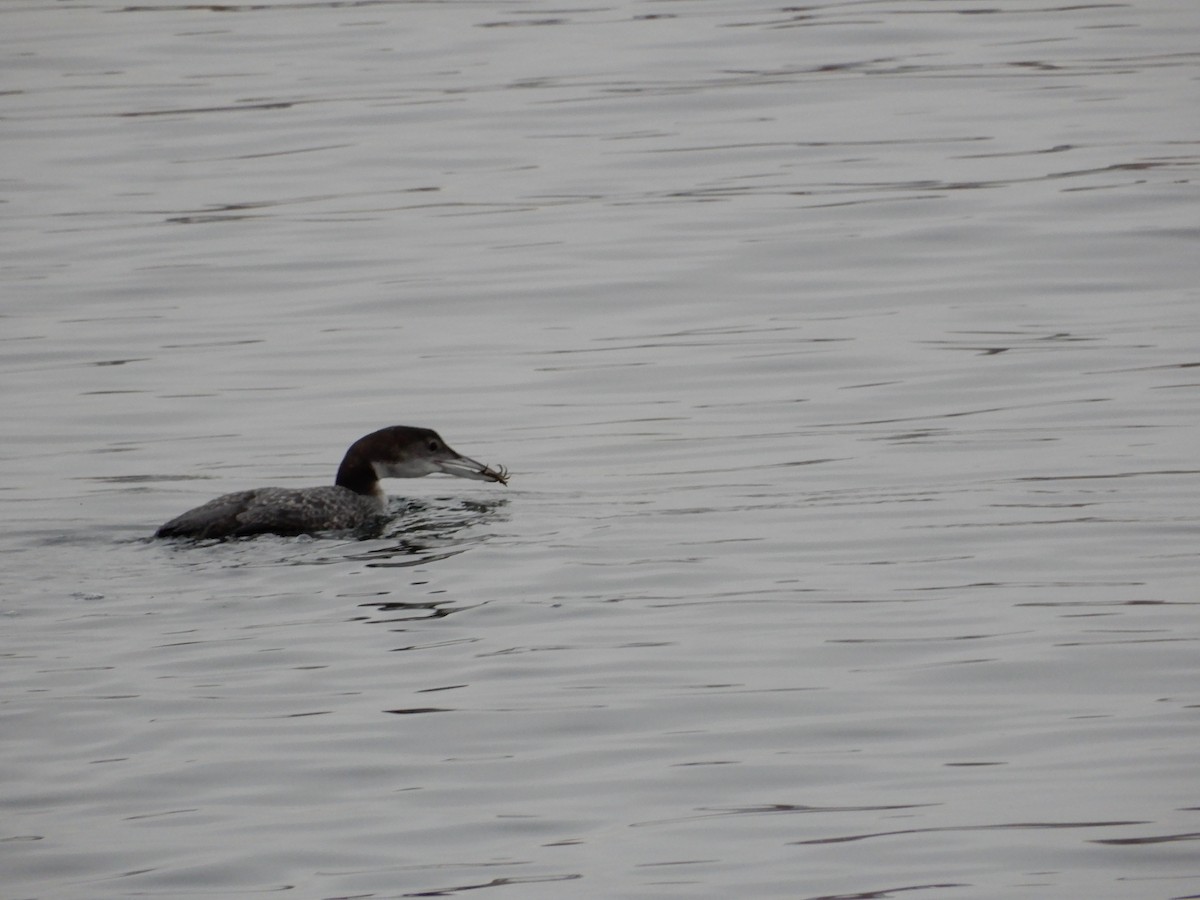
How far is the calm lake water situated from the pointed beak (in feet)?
0.70

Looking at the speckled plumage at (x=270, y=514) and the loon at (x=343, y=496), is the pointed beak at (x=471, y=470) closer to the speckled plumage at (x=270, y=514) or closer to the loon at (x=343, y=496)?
the loon at (x=343, y=496)

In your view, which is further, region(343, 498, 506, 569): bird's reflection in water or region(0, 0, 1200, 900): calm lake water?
region(343, 498, 506, 569): bird's reflection in water

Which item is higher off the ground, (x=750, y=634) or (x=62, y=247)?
(x=62, y=247)

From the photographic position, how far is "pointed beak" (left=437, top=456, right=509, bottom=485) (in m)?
11.2

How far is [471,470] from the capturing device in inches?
442

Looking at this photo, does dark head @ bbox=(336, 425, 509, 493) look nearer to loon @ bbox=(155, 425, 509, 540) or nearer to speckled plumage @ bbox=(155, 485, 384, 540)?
loon @ bbox=(155, 425, 509, 540)

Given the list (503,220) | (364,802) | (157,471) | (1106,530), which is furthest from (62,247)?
(364,802)

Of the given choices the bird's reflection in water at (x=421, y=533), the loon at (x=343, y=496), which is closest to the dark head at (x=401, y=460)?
the loon at (x=343, y=496)

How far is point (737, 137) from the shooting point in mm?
20906

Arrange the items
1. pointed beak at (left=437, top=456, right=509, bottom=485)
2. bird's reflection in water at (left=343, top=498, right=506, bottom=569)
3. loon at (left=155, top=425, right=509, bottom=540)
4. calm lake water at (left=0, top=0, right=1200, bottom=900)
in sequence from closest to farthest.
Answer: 1. calm lake water at (left=0, top=0, right=1200, bottom=900)
2. bird's reflection in water at (left=343, top=498, right=506, bottom=569)
3. loon at (left=155, top=425, right=509, bottom=540)
4. pointed beak at (left=437, top=456, right=509, bottom=485)

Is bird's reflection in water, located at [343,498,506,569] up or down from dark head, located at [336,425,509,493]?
down

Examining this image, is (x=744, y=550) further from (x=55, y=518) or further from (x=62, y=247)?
(x=62, y=247)

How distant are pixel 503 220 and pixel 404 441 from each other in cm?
778

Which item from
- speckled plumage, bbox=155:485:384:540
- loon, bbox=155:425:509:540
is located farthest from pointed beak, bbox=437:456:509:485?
speckled plumage, bbox=155:485:384:540
